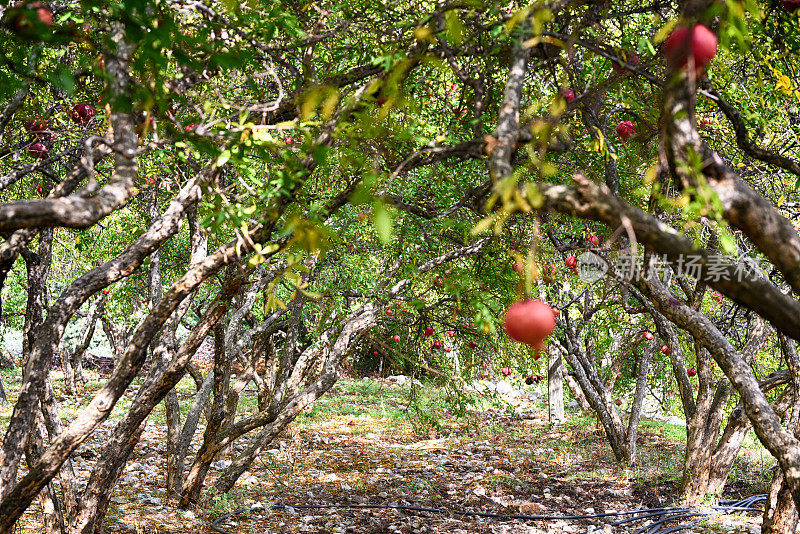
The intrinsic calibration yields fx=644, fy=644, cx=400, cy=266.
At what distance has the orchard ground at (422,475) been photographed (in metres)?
6.72

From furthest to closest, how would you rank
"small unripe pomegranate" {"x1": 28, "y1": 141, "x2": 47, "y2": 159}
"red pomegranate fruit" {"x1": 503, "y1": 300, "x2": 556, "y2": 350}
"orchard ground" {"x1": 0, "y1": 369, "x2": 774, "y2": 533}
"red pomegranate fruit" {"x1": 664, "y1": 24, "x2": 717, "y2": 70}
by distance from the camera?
1. "orchard ground" {"x1": 0, "y1": 369, "x2": 774, "y2": 533}
2. "small unripe pomegranate" {"x1": 28, "y1": 141, "x2": 47, "y2": 159}
3. "red pomegranate fruit" {"x1": 503, "y1": 300, "x2": 556, "y2": 350}
4. "red pomegranate fruit" {"x1": 664, "y1": 24, "x2": 717, "y2": 70}

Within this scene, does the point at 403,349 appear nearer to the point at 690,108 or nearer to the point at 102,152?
the point at 102,152

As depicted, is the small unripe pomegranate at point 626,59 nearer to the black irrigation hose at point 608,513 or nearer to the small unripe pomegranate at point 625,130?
the small unripe pomegranate at point 625,130

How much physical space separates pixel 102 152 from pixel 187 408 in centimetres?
1103

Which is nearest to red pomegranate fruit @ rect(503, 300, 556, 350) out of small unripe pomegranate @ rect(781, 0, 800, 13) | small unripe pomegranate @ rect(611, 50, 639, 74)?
small unripe pomegranate @ rect(611, 50, 639, 74)

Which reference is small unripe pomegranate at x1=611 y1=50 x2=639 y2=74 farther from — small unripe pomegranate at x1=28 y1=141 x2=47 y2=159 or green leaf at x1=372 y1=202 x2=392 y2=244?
small unripe pomegranate at x1=28 y1=141 x2=47 y2=159

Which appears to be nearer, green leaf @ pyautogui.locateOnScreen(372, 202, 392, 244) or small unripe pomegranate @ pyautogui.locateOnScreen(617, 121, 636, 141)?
green leaf @ pyautogui.locateOnScreen(372, 202, 392, 244)

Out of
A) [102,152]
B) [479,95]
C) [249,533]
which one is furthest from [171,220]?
[249,533]

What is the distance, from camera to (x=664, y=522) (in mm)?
6605

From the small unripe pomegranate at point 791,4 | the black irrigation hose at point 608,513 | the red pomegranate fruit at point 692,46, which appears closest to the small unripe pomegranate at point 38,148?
the black irrigation hose at point 608,513

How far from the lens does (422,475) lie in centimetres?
909

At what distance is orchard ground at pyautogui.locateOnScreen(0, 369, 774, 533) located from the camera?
6.72 meters

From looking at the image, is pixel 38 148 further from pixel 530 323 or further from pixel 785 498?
pixel 785 498

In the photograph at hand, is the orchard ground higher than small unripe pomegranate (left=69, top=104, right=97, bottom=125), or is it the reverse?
small unripe pomegranate (left=69, top=104, right=97, bottom=125)
